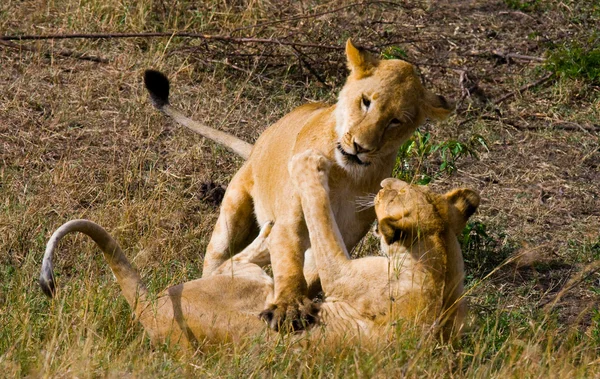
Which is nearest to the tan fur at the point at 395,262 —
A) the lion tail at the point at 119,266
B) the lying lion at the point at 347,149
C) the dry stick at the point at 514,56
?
the lying lion at the point at 347,149

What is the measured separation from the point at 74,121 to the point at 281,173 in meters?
2.18

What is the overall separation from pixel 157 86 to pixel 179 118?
0.20 m

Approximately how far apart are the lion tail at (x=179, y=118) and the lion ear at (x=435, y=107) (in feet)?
4.06

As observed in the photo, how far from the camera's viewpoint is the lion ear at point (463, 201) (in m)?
4.22

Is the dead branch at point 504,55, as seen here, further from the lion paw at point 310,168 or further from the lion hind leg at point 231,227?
the lion paw at point 310,168

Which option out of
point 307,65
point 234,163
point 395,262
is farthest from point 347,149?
point 307,65

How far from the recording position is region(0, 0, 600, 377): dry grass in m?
3.79

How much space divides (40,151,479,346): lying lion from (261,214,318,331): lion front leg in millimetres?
56

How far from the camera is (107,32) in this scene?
282 inches

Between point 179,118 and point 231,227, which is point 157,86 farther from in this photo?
point 231,227

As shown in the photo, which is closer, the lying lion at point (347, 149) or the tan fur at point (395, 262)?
the tan fur at point (395, 262)

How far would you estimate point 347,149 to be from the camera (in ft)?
13.8

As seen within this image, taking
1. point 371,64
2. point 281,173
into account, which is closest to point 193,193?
point 281,173

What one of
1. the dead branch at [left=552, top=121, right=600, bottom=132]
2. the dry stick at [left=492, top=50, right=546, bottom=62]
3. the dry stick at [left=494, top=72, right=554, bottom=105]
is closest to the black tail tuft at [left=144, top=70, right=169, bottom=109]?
the dry stick at [left=494, top=72, right=554, bottom=105]
